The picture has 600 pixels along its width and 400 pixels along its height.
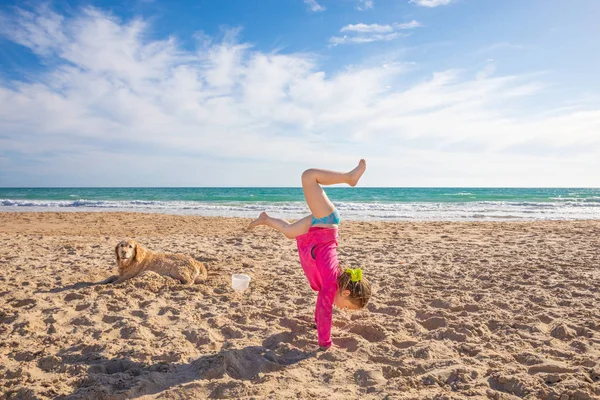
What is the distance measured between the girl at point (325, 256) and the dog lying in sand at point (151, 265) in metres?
2.50

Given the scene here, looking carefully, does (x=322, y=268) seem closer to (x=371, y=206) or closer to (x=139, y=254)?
(x=139, y=254)

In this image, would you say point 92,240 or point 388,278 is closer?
point 388,278

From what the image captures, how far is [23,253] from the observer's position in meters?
7.54

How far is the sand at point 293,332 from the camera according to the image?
2.96 metres

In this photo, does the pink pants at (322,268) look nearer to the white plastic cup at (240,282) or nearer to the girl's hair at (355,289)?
the girl's hair at (355,289)

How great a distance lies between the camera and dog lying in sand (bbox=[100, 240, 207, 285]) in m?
5.59

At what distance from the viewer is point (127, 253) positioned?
5.58 metres

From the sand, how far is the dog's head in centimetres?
41

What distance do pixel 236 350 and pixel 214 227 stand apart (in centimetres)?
997

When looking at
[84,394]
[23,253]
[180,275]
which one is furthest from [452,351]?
[23,253]

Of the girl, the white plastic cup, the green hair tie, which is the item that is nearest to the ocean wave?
the white plastic cup

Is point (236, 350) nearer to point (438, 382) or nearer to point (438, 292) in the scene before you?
point (438, 382)

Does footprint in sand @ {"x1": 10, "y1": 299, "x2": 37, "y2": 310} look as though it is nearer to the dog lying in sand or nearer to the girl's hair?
the dog lying in sand

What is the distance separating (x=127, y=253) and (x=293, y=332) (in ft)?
9.61
